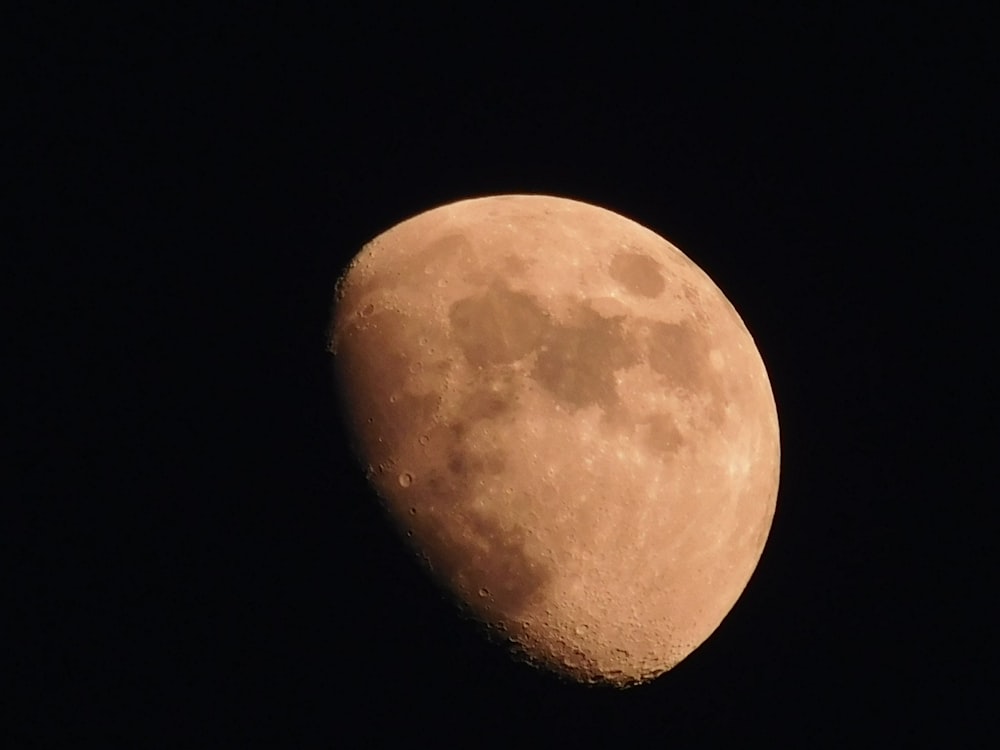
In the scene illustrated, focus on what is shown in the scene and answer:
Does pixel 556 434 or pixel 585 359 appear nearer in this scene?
pixel 556 434

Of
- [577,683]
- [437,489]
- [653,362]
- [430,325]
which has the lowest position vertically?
[577,683]

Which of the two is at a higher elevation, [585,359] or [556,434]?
[585,359]

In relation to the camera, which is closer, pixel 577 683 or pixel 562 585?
pixel 562 585

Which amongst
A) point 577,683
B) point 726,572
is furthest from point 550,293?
point 577,683

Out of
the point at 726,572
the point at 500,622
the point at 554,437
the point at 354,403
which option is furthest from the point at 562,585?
the point at 354,403

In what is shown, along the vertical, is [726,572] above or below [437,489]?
above

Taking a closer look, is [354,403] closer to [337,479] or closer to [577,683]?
[337,479]

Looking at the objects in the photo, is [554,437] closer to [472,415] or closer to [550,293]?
[472,415]
